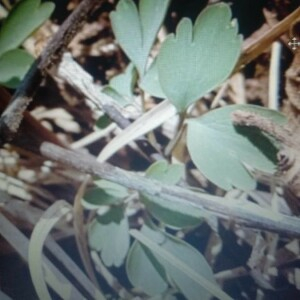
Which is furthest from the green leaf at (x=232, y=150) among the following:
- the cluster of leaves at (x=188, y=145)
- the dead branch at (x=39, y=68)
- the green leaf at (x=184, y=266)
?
the dead branch at (x=39, y=68)

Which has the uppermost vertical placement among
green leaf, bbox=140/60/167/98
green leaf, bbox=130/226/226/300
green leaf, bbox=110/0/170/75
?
green leaf, bbox=110/0/170/75

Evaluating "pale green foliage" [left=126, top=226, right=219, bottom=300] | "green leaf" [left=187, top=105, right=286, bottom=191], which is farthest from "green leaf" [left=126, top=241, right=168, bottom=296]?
"green leaf" [left=187, top=105, right=286, bottom=191]

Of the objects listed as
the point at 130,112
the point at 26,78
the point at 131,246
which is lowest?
the point at 131,246

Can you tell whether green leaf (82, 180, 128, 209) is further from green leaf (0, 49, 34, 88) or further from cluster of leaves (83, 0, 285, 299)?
green leaf (0, 49, 34, 88)

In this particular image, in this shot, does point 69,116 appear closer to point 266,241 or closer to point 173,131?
point 173,131

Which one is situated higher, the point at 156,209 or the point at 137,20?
the point at 137,20

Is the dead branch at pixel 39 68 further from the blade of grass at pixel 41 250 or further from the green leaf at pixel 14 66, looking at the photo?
the blade of grass at pixel 41 250

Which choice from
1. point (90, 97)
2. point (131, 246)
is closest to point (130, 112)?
point (90, 97)
